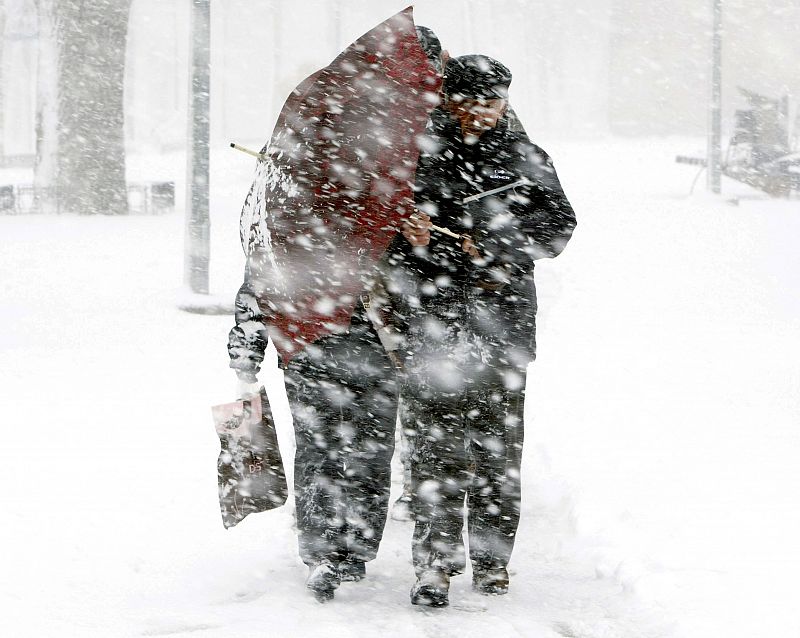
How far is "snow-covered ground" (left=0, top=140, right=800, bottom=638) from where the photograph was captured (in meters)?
4.15

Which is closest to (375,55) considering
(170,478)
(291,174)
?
(291,174)

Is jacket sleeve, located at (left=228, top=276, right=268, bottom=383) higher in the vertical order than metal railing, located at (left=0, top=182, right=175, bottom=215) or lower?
lower

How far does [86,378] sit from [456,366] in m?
4.75

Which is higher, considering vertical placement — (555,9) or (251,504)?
(555,9)

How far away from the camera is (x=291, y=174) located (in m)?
4.16

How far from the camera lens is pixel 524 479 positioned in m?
6.26

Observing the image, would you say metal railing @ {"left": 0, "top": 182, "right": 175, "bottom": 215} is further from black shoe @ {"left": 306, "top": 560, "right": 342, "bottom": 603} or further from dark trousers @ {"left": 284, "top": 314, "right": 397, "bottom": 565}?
black shoe @ {"left": 306, "top": 560, "right": 342, "bottom": 603}

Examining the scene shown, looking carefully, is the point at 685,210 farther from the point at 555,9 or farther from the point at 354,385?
the point at 555,9

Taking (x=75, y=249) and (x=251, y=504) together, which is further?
(x=75, y=249)

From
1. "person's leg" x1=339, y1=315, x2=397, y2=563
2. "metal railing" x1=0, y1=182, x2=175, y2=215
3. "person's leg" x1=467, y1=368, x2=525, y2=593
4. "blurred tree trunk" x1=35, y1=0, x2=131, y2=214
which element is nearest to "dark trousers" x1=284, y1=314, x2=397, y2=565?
"person's leg" x1=339, y1=315, x2=397, y2=563

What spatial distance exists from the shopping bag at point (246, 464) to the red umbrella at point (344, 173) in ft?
1.38

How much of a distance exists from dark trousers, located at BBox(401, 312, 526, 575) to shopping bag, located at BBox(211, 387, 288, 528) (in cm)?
56

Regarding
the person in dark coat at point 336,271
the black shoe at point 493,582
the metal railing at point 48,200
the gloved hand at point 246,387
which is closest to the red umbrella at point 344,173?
the person in dark coat at point 336,271

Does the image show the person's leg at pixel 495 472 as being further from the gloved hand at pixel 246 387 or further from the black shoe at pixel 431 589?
the gloved hand at pixel 246 387
